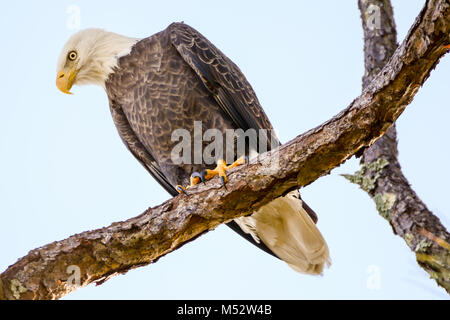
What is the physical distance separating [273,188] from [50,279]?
1271 mm

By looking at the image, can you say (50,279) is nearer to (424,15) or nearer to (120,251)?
(120,251)

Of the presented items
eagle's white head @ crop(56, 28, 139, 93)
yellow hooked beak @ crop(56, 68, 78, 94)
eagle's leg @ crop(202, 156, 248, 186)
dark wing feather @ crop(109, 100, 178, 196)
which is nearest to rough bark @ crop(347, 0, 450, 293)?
eagle's leg @ crop(202, 156, 248, 186)

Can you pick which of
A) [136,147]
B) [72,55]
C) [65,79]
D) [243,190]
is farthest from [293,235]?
[72,55]

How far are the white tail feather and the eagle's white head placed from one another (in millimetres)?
1608

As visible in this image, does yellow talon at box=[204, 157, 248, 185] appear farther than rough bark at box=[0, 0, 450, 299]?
Yes

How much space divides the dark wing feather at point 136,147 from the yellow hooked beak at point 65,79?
13.1 inches

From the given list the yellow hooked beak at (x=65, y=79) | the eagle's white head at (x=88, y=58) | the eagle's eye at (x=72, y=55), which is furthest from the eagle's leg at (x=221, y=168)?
the eagle's eye at (x=72, y=55)

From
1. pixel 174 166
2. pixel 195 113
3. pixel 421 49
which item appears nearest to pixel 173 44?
pixel 195 113

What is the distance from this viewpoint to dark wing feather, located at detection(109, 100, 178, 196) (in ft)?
13.7

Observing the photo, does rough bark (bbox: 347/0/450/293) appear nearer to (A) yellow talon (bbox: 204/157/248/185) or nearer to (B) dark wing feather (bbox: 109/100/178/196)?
(A) yellow talon (bbox: 204/157/248/185)

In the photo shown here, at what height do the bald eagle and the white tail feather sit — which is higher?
the bald eagle

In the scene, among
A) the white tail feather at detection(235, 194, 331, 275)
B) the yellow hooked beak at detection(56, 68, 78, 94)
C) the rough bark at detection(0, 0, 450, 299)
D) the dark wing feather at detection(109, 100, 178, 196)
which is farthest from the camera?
the dark wing feather at detection(109, 100, 178, 196)

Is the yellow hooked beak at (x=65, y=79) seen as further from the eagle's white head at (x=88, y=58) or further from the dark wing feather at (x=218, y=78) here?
the dark wing feather at (x=218, y=78)

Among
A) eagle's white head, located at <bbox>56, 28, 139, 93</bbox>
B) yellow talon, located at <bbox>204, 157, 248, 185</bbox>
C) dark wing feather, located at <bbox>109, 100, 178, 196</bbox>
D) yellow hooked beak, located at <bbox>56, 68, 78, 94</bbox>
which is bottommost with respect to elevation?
yellow talon, located at <bbox>204, 157, 248, 185</bbox>
